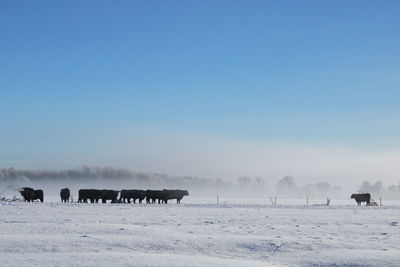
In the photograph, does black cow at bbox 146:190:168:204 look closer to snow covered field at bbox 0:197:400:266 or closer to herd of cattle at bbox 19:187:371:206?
herd of cattle at bbox 19:187:371:206

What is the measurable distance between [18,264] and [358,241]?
10845 mm

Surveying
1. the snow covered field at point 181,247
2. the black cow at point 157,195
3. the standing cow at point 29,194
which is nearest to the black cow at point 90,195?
the standing cow at point 29,194

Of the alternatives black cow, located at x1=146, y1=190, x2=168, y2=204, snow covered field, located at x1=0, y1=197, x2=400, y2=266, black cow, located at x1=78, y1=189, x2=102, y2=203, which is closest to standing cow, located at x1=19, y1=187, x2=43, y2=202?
black cow, located at x1=78, y1=189, x2=102, y2=203

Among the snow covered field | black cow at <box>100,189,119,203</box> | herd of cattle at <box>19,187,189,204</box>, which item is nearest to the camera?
the snow covered field

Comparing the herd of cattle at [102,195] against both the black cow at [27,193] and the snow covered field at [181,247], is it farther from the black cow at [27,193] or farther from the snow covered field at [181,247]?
the snow covered field at [181,247]

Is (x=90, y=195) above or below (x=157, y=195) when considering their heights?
below

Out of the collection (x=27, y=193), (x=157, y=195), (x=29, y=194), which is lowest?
(x=29, y=194)

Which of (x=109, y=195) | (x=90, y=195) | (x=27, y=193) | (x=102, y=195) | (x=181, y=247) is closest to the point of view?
(x=181, y=247)

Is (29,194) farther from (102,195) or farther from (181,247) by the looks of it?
(181,247)

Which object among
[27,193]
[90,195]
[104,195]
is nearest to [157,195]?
[104,195]

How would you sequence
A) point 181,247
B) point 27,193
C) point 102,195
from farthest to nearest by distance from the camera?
point 102,195, point 27,193, point 181,247

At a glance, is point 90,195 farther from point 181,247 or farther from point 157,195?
point 181,247

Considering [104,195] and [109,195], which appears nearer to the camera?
[104,195]

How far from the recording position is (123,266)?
11.7m
